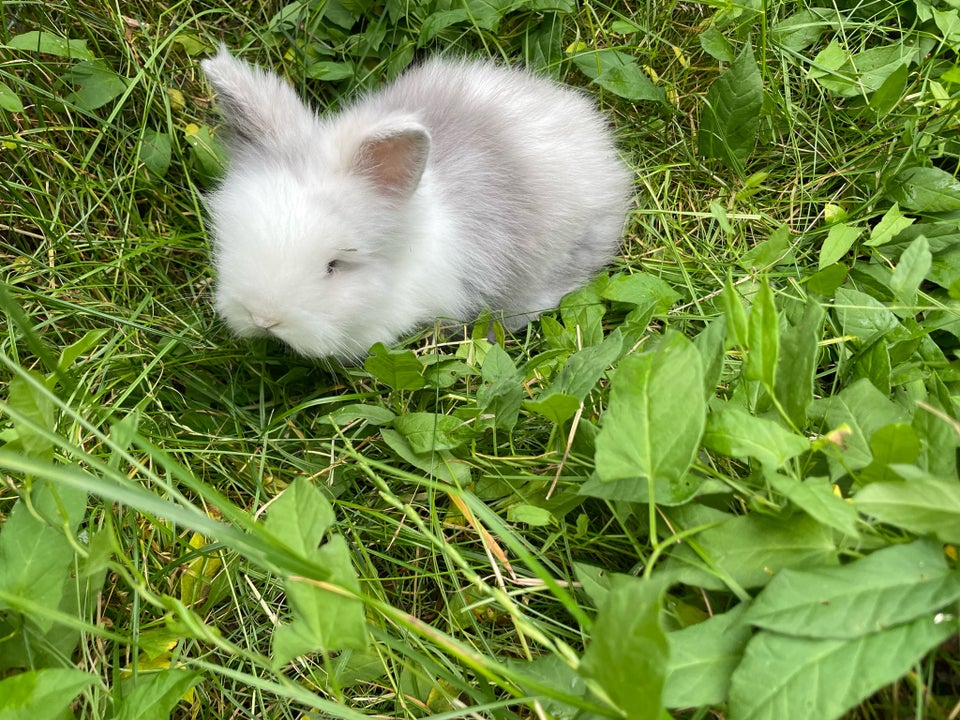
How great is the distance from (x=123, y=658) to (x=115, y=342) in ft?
3.34

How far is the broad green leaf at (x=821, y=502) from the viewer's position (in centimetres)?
139

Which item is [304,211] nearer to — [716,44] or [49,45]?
[49,45]

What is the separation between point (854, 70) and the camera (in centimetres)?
287

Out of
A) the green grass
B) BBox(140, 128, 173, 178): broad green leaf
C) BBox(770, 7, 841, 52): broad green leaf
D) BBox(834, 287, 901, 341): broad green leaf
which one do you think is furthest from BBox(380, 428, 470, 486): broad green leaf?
BBox(770, 7, 841, 52): broad green leaf

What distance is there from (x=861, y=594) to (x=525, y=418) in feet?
3.82

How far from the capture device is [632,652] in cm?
122

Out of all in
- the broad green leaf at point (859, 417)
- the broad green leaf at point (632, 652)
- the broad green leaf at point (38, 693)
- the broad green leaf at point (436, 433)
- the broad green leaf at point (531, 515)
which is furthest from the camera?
the broad green leaf at point (436, 433)

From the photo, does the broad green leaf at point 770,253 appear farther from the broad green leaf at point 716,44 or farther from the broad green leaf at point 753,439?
the broad green leaf at point 753,439

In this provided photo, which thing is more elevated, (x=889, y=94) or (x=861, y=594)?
(x=889, y=94)

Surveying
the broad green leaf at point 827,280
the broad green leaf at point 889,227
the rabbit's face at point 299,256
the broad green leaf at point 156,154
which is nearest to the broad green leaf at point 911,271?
the broad green leaf at point 827,280

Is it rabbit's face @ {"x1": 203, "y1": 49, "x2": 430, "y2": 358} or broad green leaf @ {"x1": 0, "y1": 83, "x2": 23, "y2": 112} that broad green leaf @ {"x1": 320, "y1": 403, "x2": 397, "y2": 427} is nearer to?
rabbit's face @ {"x1": 203, "y1": 49, "x2": 430, "y2": 358}

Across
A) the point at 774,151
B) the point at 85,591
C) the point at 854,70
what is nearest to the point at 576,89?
the point at 774,151

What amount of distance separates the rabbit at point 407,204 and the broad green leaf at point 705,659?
134 centimetres

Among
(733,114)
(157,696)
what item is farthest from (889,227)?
(157,696)
